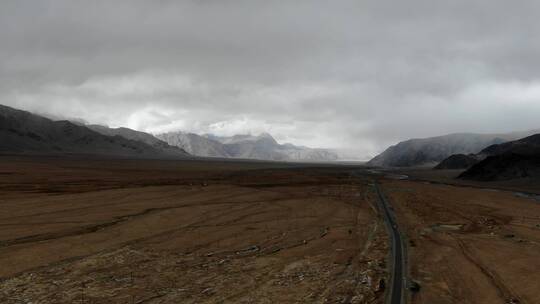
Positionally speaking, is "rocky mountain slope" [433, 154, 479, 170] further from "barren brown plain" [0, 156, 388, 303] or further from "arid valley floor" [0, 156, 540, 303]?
"barren brown plain" [0, 156, 388, 303]

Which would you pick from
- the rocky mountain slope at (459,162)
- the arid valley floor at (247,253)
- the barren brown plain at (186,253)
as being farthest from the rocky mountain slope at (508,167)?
the rocky mountain slope at (459,162)

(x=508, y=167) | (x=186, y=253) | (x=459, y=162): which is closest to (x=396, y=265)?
(x=186, y=253)

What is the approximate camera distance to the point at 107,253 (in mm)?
17109

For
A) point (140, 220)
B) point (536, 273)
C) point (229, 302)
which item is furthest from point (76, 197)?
point (536, 273)

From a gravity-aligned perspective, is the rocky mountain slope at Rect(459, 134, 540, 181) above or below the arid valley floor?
above

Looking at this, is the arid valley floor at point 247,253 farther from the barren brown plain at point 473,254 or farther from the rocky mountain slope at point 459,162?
the rocky mountain slope at point 459,162

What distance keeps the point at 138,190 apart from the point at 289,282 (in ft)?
107

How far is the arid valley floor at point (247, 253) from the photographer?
41.4ft

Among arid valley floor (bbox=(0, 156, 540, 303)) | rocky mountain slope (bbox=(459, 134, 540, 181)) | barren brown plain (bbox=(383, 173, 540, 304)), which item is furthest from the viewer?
rocky mountain slope (bbox=(459, 134, 540, 181))

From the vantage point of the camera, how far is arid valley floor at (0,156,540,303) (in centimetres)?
1262

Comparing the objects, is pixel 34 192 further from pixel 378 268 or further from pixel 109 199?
pixel 378 268

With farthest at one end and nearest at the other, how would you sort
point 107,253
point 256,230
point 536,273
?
point 256,230 → point 107,253 → point 536,273

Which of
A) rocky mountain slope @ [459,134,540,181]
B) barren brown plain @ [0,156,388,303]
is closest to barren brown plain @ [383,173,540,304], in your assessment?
barren brown plain @ [0,156,388,303]

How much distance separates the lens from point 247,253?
1773cm
